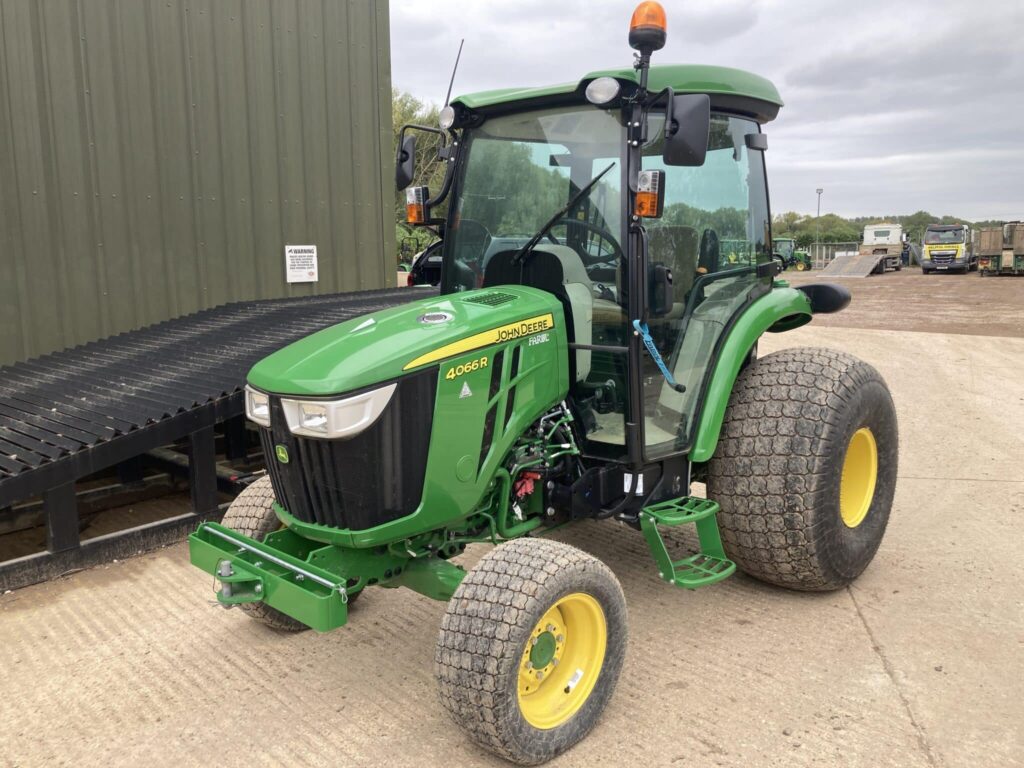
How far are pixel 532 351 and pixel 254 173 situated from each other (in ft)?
15.3

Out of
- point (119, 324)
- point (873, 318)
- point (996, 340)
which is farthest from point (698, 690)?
point (873, 318)

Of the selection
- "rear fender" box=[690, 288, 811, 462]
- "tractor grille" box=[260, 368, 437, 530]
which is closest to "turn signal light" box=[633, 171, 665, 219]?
"rear fender" box=[690, 288, 811, 462]

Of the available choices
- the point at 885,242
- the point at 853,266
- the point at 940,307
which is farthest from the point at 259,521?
the point at 885,242

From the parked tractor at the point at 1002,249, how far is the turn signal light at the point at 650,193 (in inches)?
1199

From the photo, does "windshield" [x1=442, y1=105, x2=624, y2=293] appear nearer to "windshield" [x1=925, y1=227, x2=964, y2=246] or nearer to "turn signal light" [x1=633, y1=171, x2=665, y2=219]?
"turn signal light" [x1=633, y1=171, x2=665, y2=219]

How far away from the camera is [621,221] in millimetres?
3135

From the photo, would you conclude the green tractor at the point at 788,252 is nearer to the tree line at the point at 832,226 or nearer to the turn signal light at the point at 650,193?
the turn signal light at the point at 650,193

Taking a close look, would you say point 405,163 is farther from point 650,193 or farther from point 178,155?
point 178,155

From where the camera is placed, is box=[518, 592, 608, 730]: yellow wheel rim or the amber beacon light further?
the amber beacon light

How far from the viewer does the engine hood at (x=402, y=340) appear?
2.65m

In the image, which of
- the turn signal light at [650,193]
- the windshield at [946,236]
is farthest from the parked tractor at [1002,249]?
the turn signal light at [650,193]

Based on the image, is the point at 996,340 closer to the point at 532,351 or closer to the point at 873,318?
the point at 873,318

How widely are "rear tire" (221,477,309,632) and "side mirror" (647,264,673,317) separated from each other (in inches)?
64.0

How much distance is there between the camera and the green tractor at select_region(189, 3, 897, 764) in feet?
8.73
